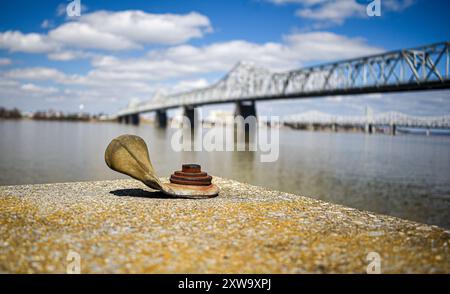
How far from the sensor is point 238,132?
89.1 metres

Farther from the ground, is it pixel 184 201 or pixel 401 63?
pixel 401 63

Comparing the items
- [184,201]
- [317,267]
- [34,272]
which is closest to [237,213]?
[184,201]

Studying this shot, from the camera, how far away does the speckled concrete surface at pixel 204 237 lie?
17.5 ft

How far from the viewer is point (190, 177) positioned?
1070 cm

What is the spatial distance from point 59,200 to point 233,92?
A: 116064mm

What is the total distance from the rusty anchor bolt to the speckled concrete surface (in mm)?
666

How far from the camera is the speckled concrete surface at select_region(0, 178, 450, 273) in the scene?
17.5 feet

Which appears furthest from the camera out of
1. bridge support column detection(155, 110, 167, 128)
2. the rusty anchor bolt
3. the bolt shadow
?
bridge support column detection(155, 110, 167, 128)

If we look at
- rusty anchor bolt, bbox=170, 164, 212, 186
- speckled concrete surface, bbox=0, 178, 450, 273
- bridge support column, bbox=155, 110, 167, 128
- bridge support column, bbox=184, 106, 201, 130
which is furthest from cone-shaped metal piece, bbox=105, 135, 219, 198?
bridge support column, bbox=155, 110, 167, 128

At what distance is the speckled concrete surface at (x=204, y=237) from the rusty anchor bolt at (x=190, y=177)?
2.19 ft

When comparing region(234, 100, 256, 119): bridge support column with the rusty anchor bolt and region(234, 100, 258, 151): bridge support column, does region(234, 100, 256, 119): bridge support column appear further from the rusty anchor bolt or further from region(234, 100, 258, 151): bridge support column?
the rusty anchor bolt

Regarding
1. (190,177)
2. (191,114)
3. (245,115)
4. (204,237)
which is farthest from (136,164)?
(191,114)
